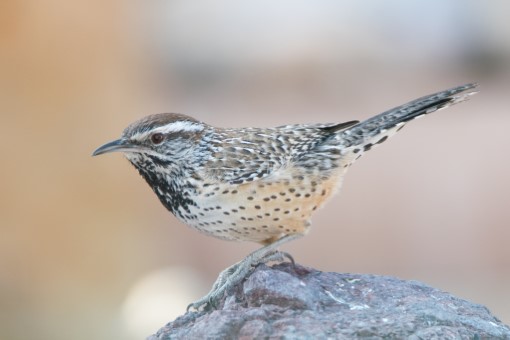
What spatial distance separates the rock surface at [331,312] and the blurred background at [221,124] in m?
4.43

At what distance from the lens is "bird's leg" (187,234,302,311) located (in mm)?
3816

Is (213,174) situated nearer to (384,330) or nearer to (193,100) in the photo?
(384,330)

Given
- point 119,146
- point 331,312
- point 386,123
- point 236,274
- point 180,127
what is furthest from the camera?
point 386,123

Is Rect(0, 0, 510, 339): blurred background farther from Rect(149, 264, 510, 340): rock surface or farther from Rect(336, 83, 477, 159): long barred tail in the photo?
Rect(149, 264, 510, 340): rock surface

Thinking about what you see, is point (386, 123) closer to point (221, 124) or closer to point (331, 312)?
point (331, 312)

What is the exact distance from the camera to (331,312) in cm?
348

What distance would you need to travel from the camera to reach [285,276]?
362 centimetres

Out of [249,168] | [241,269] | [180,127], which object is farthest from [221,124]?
[241,269]

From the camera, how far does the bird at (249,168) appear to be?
4.04 m

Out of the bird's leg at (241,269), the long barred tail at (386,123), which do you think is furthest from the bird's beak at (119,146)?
the long barred tail at (386,123)

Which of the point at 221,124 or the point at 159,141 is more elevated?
the point at 159,141

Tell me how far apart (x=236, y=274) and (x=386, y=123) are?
3.29ft

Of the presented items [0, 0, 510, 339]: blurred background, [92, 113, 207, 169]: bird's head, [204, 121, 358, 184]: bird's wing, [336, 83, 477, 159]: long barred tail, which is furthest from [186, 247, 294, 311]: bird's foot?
[0, 0, 510, 339]: blurred background

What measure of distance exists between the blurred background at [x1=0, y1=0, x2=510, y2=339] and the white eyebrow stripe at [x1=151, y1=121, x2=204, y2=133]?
12.9 feet
